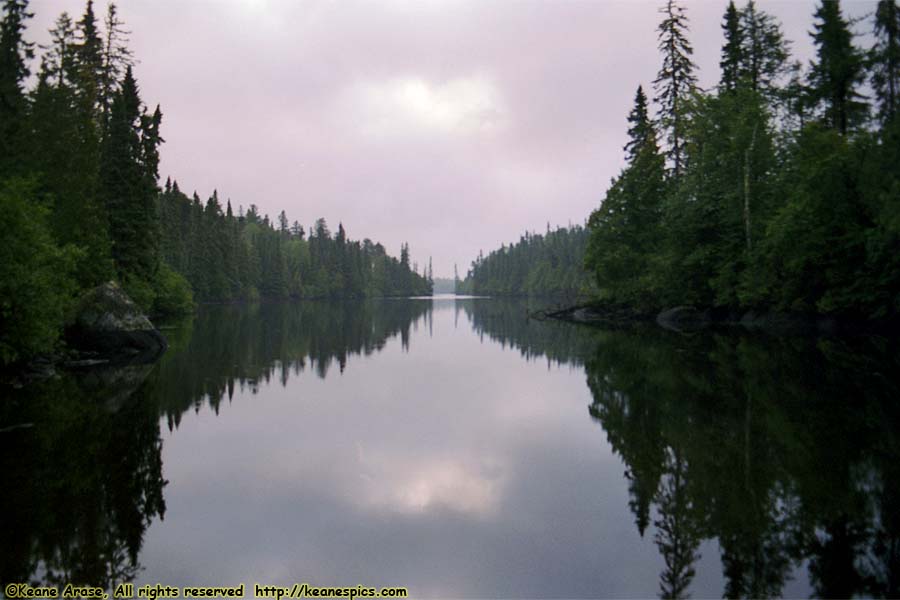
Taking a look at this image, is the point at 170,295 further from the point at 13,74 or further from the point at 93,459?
the point at 93,459

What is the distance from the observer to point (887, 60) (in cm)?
2517

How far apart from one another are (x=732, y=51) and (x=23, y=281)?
1646 inches

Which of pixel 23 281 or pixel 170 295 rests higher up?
pixel 23 281

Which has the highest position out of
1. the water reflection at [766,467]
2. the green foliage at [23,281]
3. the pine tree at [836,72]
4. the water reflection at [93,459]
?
the pine tree at [836,72]

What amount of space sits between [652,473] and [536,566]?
2.95 metres

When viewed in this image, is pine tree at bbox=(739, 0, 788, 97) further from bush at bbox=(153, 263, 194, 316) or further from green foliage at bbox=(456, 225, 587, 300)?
green foliage at bbox=(456, 225, 587, 300)

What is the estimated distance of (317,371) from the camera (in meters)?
18.4

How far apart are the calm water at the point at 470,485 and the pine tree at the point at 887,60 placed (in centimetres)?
1611

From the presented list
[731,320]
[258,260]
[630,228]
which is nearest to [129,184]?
[630,228]

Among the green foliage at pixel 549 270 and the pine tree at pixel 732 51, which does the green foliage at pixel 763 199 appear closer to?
the pine tree at pixel 732 51

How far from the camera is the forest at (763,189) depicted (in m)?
25.0

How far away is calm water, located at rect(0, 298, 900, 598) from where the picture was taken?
206 inches

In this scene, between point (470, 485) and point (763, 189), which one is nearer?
point (470, 485)

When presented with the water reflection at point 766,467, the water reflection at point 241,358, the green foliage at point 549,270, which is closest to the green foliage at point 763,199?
the water reflection at point 766,467
